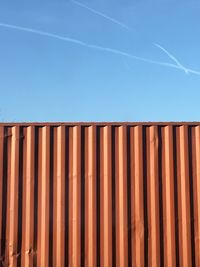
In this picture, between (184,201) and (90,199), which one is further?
(184,201)

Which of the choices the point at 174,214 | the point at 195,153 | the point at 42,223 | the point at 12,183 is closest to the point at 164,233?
the point at 174,214

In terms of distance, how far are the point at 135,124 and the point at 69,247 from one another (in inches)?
80.9

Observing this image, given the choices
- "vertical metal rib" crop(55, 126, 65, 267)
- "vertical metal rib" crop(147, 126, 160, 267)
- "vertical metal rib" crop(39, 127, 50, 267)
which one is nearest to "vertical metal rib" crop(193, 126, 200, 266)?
"vertical metal rib" crop(147, 126, 160, 267)

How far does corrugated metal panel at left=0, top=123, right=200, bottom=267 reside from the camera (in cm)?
759

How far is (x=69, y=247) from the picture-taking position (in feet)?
24.9

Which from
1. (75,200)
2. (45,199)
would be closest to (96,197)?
(75,200)

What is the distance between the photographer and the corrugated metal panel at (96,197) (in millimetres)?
7590

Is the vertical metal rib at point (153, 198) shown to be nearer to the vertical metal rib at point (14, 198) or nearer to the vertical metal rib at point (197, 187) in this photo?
the vertical metal rib at point (197, 187)

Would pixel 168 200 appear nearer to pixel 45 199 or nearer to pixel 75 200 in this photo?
pixel 75 200

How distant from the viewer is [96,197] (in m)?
7.69

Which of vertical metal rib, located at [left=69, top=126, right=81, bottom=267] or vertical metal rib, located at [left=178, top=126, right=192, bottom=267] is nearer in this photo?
vertical metal rib, located at [left=69, top=126, right=81, bottom=267]

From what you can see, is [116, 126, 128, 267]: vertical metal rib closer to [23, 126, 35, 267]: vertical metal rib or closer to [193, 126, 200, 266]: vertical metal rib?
[193, 126, 200, 266]: vertical metal rib

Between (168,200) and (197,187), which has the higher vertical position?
(197,187)

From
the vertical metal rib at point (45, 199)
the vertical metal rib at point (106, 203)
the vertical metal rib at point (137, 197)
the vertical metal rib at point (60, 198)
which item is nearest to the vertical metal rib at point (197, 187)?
the vertical metal rib at point (137, 197)
